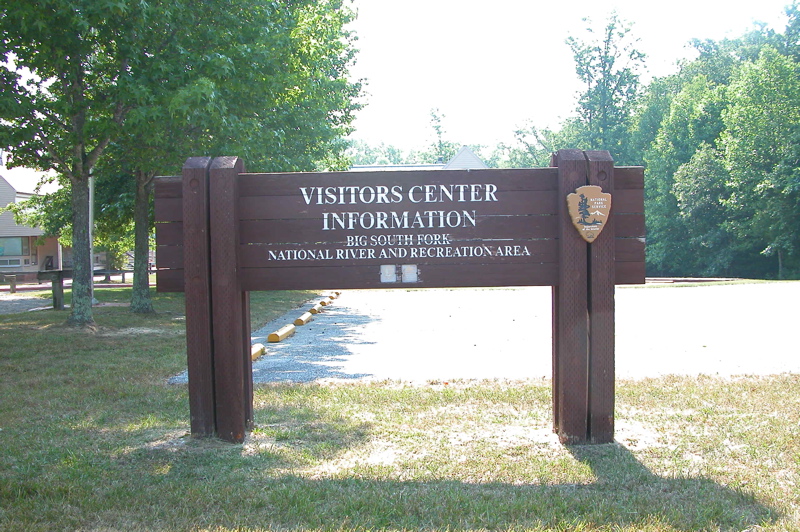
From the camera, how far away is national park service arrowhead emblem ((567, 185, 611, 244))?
16.5 ft

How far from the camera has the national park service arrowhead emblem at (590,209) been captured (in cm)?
502

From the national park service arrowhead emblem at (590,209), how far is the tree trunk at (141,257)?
515 inches

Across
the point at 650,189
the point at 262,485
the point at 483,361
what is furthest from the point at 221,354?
the point at 650,189

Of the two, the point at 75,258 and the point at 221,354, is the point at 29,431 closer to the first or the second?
the point at 221,354

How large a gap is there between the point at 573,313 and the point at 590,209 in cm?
71

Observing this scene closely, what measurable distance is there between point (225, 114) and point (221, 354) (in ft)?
26.5

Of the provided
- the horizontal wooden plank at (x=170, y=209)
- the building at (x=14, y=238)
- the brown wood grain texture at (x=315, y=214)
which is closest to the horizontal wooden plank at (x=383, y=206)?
the brown wood grain texture at (x=315, y=214)

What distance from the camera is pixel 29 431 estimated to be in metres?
5.67

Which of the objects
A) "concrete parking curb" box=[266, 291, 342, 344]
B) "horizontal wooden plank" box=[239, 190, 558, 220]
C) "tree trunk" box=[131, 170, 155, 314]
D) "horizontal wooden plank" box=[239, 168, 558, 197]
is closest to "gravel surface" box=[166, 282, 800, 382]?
"concrete parking curb" box=[266, 291, 342, 344]

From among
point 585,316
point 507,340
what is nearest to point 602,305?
point 585,316

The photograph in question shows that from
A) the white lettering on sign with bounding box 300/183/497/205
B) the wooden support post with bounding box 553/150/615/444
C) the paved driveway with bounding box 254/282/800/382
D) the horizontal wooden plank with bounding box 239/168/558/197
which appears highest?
the horizontal wooden plank with bounding box 239/168/558/197

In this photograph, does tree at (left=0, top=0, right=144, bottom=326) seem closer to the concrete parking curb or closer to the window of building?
the concrete parking curb

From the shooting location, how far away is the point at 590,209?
16.5 ft

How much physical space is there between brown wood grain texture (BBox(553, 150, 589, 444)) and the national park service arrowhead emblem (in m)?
0.07
